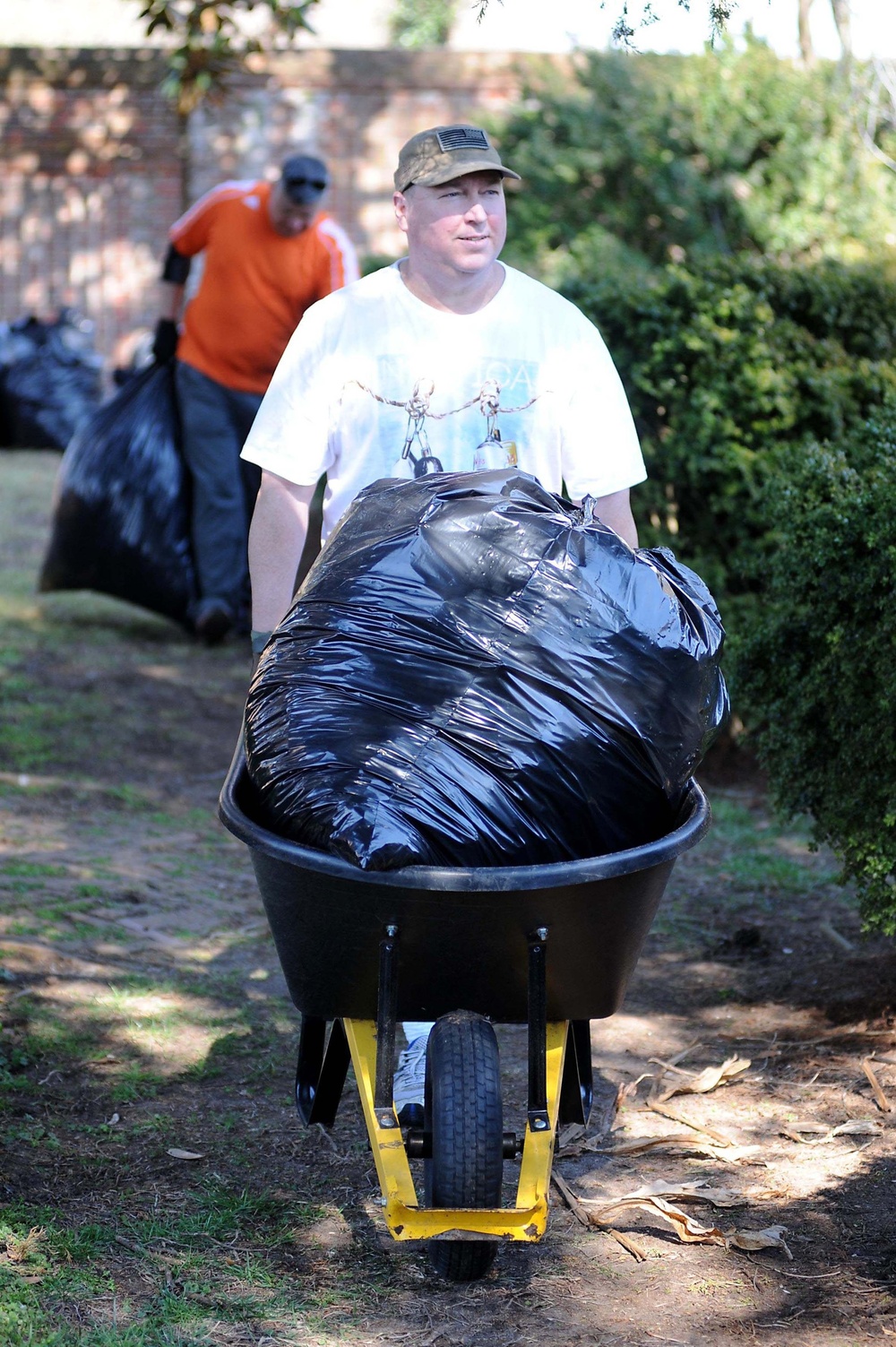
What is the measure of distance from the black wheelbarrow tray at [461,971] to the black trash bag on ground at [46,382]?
11696 mm

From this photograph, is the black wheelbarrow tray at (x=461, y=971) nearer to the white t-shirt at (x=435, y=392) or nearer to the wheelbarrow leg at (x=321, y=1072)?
the wheelbarrow leg at (x=321, y=1072)

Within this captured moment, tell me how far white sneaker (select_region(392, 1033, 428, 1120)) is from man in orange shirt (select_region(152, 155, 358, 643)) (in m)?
4.23

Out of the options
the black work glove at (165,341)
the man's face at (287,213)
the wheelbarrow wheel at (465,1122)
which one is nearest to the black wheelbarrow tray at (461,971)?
the wheelbarrow wheel at (465,1122)

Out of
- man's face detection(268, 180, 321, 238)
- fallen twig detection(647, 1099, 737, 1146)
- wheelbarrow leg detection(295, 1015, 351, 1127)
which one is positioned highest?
man's face detection(268, 180, 321, 238)

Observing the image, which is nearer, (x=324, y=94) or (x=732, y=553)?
(x=732, y=553)

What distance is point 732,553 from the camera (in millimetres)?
5570

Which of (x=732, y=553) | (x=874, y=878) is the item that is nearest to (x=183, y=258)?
(x=732, y=553)

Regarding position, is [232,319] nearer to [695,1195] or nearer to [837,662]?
[837,662]

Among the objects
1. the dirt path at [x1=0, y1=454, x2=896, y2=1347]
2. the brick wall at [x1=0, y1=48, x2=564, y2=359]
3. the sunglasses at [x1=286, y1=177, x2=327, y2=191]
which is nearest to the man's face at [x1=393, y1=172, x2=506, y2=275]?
the dirt path at [x1=0, y1=454, x2=896, y2=1347]

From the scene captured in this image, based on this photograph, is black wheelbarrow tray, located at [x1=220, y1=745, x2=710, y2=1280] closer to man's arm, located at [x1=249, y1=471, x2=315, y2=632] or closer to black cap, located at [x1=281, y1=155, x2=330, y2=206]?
man's arm, located at [x1=249, y1=471, x2=315, y2=632]

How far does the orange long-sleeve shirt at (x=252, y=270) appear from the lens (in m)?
6.40

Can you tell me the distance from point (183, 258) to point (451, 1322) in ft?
17.6

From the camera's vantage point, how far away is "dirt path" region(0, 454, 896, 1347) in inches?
96.3

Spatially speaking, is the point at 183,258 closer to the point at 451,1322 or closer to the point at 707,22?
the point at 707,22
